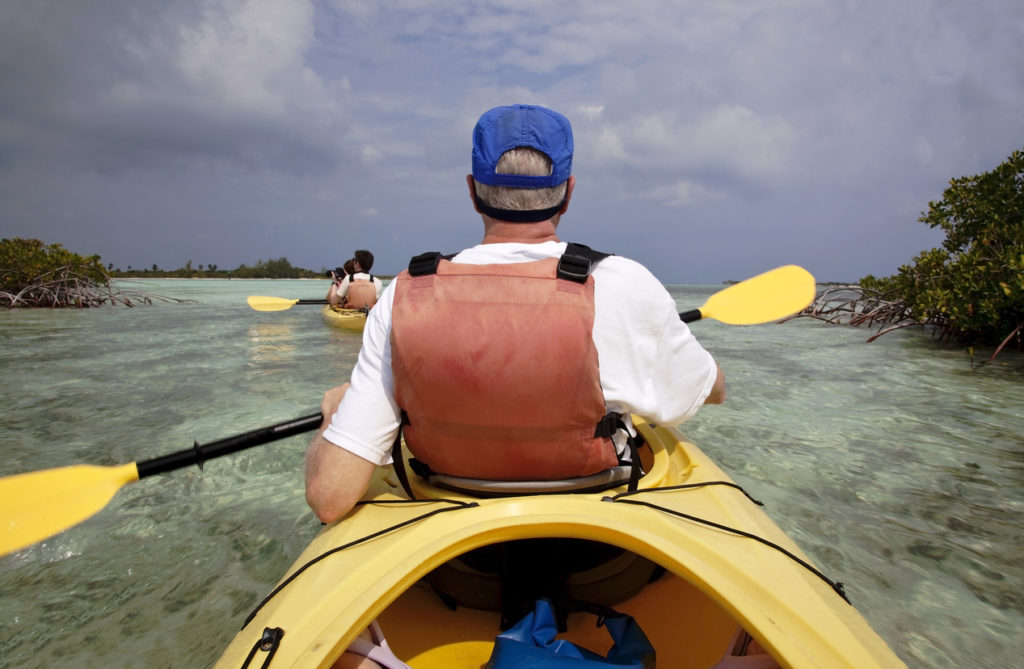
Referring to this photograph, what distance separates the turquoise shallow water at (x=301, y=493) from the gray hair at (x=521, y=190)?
69.6 inches

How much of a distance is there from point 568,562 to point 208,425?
3.85 meters

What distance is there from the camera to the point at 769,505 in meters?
2.89

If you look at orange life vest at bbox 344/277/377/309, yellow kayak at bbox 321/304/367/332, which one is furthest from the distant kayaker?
yellow kayak at bbox 321/304/367/332

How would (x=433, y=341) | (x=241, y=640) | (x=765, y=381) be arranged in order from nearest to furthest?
(x=241, y=640) → (x=433, y=341) → (x=765, y=381)

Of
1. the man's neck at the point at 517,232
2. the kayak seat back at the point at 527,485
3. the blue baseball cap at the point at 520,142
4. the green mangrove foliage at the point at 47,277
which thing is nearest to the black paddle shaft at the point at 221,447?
the kayak seat back at the point at 527,485

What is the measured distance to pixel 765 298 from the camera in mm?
2992

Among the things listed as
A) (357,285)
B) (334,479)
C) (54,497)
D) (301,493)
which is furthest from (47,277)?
(334,479)

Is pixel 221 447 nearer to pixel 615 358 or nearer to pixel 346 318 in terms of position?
pixel 615 358

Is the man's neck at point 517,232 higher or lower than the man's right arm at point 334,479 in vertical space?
higher

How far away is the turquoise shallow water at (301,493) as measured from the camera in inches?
76.7

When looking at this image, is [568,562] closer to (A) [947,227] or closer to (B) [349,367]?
(B) [349,367]

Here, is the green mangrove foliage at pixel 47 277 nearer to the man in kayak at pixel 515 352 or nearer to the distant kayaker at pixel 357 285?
the distant kayaker at pixel 357 285

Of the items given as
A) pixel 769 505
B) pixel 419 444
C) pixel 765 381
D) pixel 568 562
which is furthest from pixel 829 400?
pixel 419 444

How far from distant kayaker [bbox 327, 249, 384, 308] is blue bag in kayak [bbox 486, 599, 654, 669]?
29.5 feet
